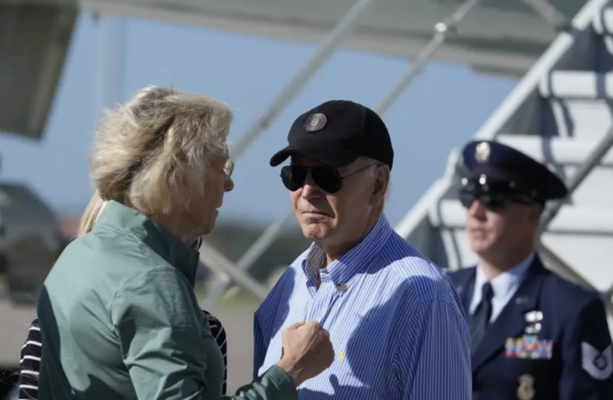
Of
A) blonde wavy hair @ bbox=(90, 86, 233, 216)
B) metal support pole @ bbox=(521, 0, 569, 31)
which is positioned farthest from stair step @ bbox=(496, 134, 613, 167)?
blonde wavy hair @ bbox=(90, 86, 233, 216)

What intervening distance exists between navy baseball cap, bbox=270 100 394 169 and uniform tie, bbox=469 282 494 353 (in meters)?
1.25

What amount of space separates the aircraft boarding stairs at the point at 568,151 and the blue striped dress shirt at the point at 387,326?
1.74 metres

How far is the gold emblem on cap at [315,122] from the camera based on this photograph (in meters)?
2.21

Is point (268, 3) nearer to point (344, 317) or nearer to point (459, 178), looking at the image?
point (459, 178)

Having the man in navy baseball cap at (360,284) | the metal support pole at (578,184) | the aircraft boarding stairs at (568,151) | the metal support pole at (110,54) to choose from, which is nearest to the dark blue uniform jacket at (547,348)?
the metal support pole at (578,184)

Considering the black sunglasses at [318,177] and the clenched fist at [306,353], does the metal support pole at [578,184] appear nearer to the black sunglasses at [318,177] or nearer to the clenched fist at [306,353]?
the black sunglasses at [318,177]

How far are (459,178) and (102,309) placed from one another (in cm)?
239

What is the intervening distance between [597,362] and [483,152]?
2.95 ft

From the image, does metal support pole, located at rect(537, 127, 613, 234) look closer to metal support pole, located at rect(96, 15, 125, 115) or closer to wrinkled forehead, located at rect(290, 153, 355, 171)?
wrinkled forehead, located at rect(290, 153, 355, 171)

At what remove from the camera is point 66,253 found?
6.43 ft

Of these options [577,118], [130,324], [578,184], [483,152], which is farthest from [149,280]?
[577,118]

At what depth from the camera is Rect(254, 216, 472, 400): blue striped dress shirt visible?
6.79 feet

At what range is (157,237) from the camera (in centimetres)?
189

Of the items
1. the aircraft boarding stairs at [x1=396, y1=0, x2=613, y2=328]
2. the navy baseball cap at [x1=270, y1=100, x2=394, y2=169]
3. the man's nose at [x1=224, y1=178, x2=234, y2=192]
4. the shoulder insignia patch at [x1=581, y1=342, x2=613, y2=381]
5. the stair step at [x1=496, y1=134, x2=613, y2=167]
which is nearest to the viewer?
the man's nose at [x1=224, y1=178, x2=234, y2=192]
